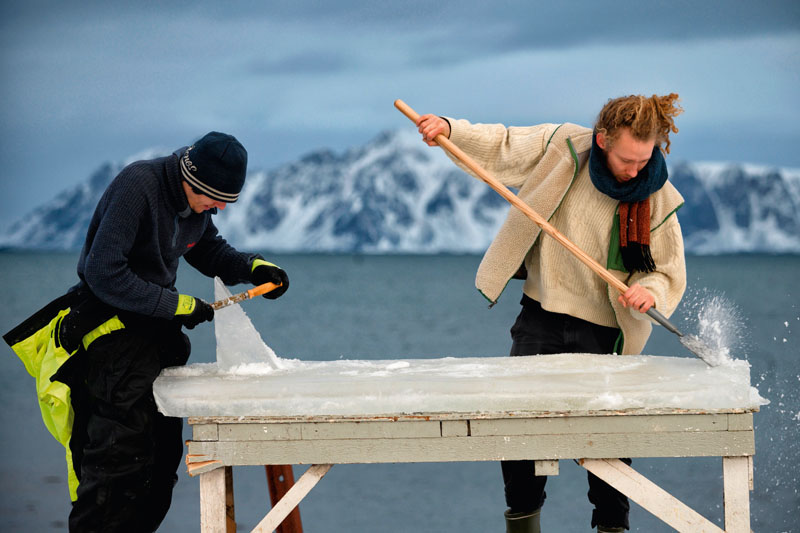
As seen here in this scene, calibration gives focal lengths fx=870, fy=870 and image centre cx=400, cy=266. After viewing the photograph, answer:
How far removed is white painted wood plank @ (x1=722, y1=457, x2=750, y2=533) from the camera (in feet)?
8.05

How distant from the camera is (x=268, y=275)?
2947 mm

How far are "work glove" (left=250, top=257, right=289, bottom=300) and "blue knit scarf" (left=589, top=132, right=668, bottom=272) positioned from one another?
42.5 inches

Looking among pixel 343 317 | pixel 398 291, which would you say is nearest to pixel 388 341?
pixel 343 317

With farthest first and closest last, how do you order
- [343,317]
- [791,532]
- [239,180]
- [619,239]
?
[343,317] → [791,532] → [619,239] → [239,180]

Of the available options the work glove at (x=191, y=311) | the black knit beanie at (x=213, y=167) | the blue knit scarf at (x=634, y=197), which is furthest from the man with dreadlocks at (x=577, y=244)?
the work glove at (x=191, y=311)

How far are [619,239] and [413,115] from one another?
2.66 feet

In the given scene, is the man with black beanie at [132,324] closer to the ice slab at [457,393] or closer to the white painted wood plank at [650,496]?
the ice slab at [457,393]

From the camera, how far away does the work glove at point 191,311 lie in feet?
8.39

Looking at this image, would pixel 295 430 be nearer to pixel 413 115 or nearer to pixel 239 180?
pixel 239 180

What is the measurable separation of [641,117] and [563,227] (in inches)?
21.2

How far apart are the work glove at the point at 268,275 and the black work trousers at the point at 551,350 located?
84 centimetres

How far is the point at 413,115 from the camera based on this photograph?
2.98 meters

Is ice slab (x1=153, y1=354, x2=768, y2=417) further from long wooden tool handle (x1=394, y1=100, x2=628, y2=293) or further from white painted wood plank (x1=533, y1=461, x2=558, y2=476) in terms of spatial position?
long wooden tool handle (x1=394, y1=100, x2=628, y2=293)

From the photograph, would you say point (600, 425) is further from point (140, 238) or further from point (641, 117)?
point (140, 238)
